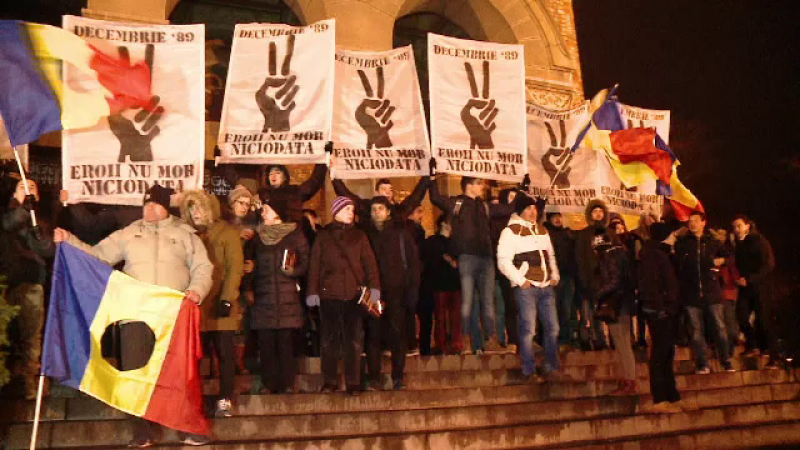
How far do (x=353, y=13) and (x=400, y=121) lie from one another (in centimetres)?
381

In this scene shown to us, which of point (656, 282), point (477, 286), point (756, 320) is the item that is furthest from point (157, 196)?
point (756, 320)

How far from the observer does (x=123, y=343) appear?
24.3 feet

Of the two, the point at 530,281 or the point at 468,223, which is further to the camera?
the point at 468,223

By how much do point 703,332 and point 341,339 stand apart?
530 centimetres

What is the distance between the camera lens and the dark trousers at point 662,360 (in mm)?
9586

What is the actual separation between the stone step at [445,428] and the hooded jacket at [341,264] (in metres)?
1.25

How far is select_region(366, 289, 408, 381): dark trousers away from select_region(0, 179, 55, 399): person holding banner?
314cm

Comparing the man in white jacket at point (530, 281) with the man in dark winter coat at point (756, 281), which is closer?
the man in white jacket at point (530, 281)

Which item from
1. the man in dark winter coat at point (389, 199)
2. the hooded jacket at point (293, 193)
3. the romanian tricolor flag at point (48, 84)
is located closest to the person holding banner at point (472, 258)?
the man in dark winter coat at point (389, 199)

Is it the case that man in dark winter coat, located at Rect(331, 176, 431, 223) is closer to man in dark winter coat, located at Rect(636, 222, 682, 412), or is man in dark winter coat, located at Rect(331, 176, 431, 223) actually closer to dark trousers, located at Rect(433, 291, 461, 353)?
dark trousers, located at Rect(433, 291, 461, 353)

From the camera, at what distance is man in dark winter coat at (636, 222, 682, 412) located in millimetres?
9555

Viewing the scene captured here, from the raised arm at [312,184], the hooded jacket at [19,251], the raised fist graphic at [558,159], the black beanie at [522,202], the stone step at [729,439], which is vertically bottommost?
the stone step at [729,439]

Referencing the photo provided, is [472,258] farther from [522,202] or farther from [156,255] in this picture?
[156,255]

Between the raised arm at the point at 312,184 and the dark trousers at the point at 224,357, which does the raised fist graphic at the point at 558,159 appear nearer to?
the raised arm at the point at 312,184
